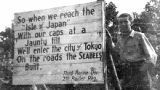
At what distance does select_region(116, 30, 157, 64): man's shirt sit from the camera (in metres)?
4.43

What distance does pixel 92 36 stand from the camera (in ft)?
15.9

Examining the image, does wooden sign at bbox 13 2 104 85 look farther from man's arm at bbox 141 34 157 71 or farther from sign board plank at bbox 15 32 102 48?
man's arm at bbox 141 34 157 71

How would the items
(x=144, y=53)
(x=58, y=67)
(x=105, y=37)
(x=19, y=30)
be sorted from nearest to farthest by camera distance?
(x=144, y=53) < (x=105, y=37) < (x=58, y=67) < (x=19, y=30)

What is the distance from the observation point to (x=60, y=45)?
516 centimetres

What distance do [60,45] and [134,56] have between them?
1.27m

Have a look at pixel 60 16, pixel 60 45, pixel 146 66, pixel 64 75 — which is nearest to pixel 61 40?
pixel 60 45

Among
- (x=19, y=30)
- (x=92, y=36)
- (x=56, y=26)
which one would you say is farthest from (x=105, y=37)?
(x=19, y=30)

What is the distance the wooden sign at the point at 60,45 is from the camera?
4820 millimetres

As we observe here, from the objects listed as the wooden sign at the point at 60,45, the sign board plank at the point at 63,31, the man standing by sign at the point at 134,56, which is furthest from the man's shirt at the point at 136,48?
the sign board plank at the point at 63,31

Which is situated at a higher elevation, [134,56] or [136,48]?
[136,48]

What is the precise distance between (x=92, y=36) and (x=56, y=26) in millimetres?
741

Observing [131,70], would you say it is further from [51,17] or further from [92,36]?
[51,17]

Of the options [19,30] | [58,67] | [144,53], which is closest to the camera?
[144,53]

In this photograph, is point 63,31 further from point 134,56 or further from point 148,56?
point 148,56
